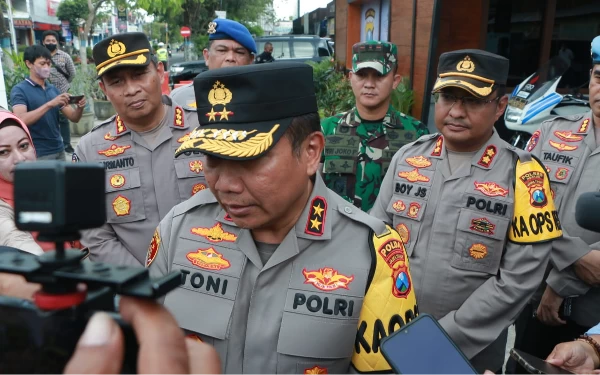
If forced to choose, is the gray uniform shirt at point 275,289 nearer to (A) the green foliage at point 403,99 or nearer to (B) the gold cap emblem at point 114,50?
(B) the gold cap emblem at point 114,50

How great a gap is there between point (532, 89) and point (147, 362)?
238 inches

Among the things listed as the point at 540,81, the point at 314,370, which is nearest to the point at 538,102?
the point at 540,81

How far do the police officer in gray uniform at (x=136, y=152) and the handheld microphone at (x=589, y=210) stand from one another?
193 cm

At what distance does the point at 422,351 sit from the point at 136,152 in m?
1.90

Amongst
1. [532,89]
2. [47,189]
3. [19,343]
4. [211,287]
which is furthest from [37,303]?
[532,89]

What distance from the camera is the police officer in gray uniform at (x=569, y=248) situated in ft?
7.75

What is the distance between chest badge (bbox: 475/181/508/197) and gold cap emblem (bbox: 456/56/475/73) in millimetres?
518

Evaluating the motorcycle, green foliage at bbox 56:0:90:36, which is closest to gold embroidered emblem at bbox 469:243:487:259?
the motorcycle

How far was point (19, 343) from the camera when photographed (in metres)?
0.67

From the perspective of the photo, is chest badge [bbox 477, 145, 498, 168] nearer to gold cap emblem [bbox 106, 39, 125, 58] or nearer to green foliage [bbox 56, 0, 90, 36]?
gold cap emblem [bbox 106, 39, 125, 58]

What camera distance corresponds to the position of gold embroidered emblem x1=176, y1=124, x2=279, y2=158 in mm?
1224

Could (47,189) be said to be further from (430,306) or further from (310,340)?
(430,306)

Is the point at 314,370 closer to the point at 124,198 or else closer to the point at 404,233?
the point at 404,233

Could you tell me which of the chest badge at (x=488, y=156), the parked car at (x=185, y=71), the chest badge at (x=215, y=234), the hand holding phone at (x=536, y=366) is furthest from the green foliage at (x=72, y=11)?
the hand holding phone at (x=536, y=366)
